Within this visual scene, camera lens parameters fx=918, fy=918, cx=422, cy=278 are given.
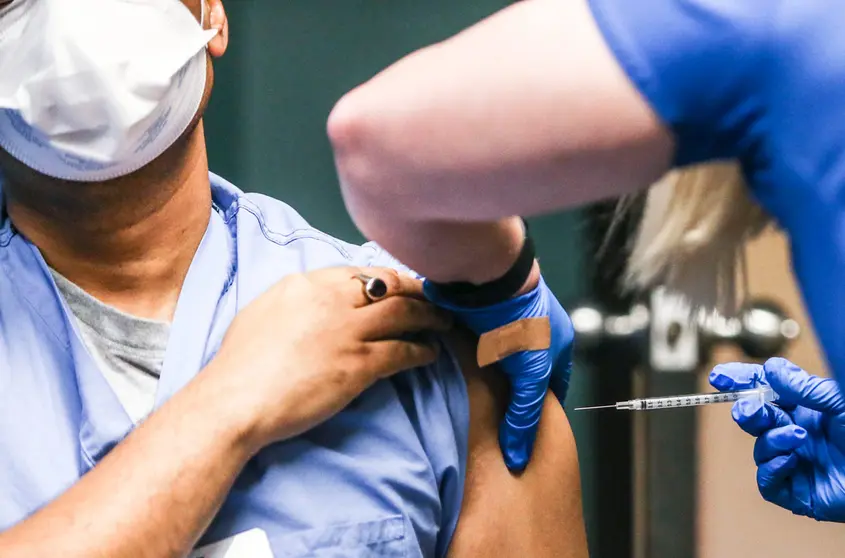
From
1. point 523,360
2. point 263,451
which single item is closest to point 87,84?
point 263,451

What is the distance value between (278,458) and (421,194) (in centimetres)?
37

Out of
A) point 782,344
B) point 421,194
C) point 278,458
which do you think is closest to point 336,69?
point 278,458

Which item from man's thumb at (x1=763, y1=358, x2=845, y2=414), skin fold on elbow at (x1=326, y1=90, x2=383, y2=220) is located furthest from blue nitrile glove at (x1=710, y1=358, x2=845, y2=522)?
skin fold on elbow at (x1=326, y1=90, x2=383, y2=220)

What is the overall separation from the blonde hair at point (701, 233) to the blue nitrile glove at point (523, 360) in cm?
14

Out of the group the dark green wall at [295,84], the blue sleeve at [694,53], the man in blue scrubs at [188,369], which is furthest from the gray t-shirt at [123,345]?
the blue sleeve at [694,53]

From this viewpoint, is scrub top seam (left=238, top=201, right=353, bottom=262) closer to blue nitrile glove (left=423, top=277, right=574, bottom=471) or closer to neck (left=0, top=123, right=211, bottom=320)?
neck (left=0, top=123, right=211, bottom=320)

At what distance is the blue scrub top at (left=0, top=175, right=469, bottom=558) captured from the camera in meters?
0.86

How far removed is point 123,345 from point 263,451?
0.66 ft

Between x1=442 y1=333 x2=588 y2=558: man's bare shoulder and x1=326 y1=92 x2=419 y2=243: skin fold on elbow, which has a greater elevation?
x1=326 y1=92 x2=419 y2=243: skin fold on elbow

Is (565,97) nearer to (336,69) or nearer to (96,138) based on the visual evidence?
(96,138)

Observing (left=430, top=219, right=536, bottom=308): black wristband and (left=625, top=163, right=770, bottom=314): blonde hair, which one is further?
(left=430, top=219, right=536, bottom=308): black wristband

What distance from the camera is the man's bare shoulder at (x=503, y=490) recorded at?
99cm

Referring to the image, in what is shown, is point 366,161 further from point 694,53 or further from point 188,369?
point 188,369

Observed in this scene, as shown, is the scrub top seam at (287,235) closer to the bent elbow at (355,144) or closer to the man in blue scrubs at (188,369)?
the man in blue scrubs at (188,369)
